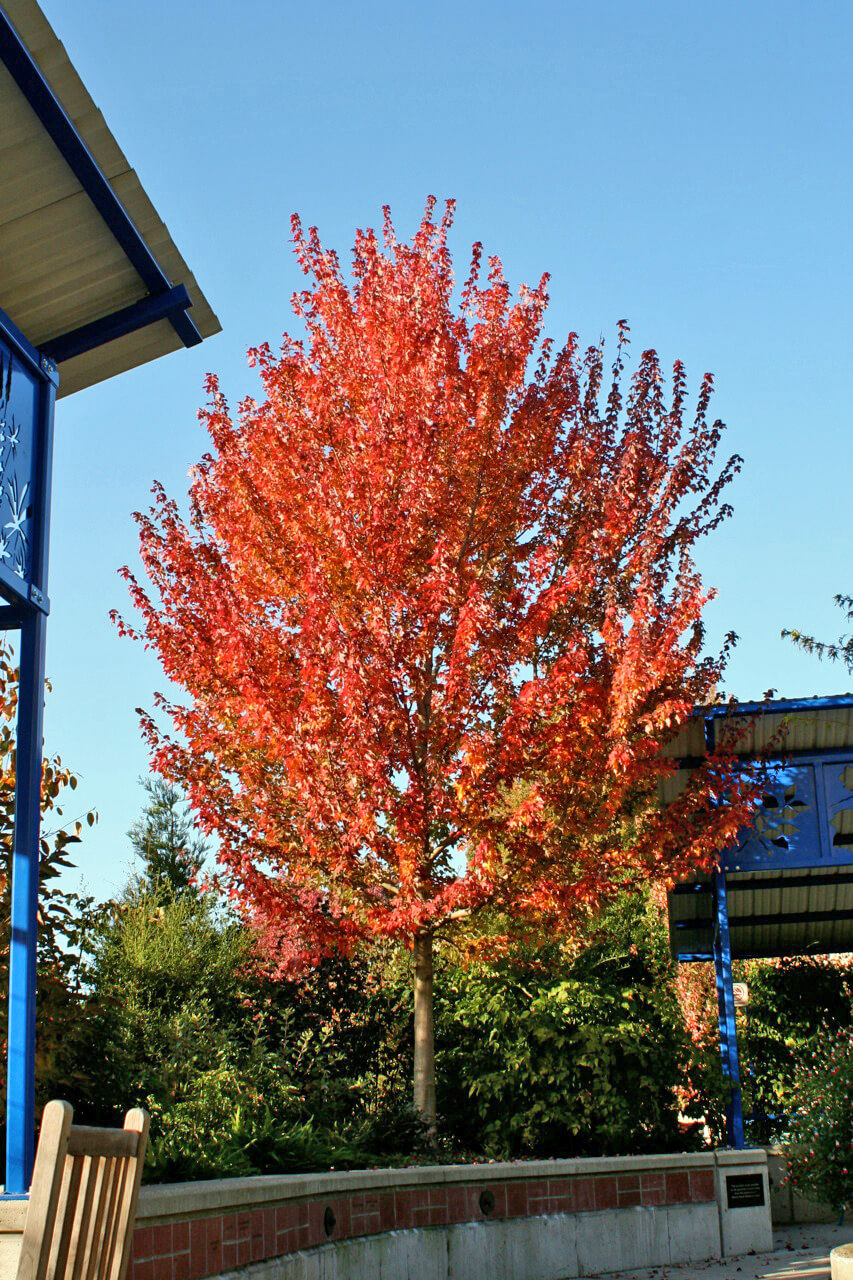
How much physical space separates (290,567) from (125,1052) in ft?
13.5

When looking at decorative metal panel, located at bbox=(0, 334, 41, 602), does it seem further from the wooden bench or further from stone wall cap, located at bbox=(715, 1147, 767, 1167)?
stone wall cap, located at bbox=(715, 1147, 767, 1167)

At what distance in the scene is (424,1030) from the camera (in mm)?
10219

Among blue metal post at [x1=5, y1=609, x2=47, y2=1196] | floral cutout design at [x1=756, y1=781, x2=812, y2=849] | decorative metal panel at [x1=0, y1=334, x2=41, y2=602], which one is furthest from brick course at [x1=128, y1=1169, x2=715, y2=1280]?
floral cutout design at [x1=756, y1=781, x2=812, y2=849]

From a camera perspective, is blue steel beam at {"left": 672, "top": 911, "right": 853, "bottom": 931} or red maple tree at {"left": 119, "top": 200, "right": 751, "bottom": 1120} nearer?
red maple tree at {"left": 119, "top": 200, "right": 751, "bottom": 1120}

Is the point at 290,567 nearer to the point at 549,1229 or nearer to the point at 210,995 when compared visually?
the point at 210,995

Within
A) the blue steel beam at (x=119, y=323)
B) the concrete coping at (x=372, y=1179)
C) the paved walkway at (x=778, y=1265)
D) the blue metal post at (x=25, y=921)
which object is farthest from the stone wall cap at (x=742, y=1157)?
the blue steel beam at (x=119, y=323)

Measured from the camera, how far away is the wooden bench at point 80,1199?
9.78 feet

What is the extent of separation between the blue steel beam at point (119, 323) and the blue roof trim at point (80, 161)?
0.04 meters

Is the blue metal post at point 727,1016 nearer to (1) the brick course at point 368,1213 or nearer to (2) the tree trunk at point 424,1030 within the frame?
(1) the brick course at point 368,1213

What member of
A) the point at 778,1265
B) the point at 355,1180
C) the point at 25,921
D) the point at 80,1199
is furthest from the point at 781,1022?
the point at 80,1199

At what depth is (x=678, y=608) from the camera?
401 inches

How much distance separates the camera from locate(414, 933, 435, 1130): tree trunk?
10.0 metres

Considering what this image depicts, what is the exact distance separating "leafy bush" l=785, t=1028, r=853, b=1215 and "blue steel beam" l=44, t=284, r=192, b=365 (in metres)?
8.13

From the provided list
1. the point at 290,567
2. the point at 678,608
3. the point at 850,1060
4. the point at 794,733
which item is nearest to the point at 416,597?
the point at 290,567
